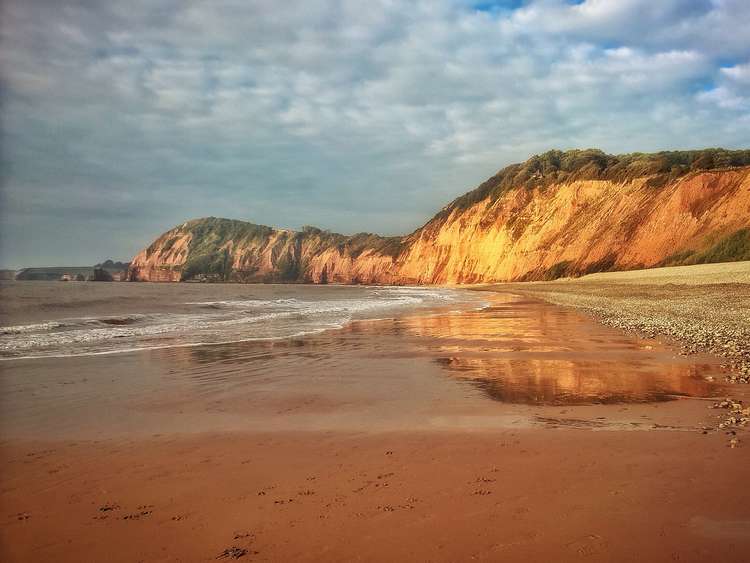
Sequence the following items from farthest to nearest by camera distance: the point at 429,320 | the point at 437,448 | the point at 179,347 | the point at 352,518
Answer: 1. the point at 429,320
2. the point at 179,347
3. the point at 437,448
4. the point at 352,518

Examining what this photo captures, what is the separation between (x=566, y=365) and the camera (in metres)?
10.4

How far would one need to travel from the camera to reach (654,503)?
3883 millimetres

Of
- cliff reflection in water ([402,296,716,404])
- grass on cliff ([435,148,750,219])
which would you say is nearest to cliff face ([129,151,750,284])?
grass on cliff ([435,148,750,219])

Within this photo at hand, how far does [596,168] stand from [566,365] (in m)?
78.1

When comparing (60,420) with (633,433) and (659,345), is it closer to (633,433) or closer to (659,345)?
(633,433)

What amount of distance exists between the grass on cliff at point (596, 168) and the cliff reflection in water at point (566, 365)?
60.1 metres

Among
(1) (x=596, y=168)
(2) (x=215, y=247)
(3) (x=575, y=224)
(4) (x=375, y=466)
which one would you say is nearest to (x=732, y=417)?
(4) (x=375, y=466)

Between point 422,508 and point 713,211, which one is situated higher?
point 713,211

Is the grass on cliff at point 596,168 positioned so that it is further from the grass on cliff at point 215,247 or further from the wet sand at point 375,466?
the grass on cliff at point 215,247

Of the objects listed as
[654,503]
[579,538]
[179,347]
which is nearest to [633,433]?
[654,503]

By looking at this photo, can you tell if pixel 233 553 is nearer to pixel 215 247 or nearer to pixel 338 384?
pixel 338 384

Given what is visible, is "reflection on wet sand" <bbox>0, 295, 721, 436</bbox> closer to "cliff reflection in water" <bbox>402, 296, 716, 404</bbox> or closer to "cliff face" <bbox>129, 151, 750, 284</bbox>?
"cliff reflection in water" <bbox>402, 296, 716, 404</bbox>

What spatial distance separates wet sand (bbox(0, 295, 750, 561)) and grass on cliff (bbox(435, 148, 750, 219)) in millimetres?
66611

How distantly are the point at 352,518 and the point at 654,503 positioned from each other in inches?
97.0
